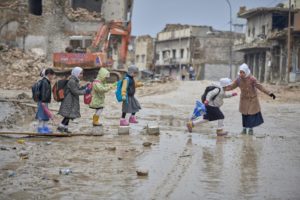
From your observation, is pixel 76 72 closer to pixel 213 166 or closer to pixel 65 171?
pixel 213 166

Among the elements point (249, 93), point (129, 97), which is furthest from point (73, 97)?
point (249, 93)

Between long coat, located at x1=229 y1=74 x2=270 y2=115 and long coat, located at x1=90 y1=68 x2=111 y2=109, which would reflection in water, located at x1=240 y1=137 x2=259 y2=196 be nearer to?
long coat, located at x1=229 y1=74 x2=270 y2=115

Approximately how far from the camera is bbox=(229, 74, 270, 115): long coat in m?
12.8

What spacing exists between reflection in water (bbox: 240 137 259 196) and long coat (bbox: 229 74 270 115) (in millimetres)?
1673

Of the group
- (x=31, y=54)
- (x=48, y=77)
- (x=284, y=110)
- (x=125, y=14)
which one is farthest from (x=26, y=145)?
(x=125, y=14)

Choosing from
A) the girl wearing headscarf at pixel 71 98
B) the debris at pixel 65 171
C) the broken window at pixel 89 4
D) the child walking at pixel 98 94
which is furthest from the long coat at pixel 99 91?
the broken window at pixel 89 4

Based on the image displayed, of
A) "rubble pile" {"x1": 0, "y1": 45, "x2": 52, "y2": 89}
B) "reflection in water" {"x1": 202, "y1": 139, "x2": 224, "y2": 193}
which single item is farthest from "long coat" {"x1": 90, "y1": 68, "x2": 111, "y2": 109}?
"rubble pile" {"x1": 0, "y1": 45, "x2": 52, "y2": 89}

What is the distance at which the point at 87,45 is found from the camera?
154 ft

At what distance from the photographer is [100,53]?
34062 millimetres

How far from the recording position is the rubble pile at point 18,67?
1367 inches

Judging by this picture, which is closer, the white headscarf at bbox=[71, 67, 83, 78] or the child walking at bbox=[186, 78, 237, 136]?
the white headscarf at bbox=[71, 67, 83, 78]

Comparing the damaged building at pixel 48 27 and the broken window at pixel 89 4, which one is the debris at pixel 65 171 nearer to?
the damaged building at pixel 48 27

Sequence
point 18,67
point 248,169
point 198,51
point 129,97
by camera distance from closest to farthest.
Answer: point 248,169 → point 129,97 → point 18,67 → point 198,51

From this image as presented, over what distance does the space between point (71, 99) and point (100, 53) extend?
22345 millimetres
